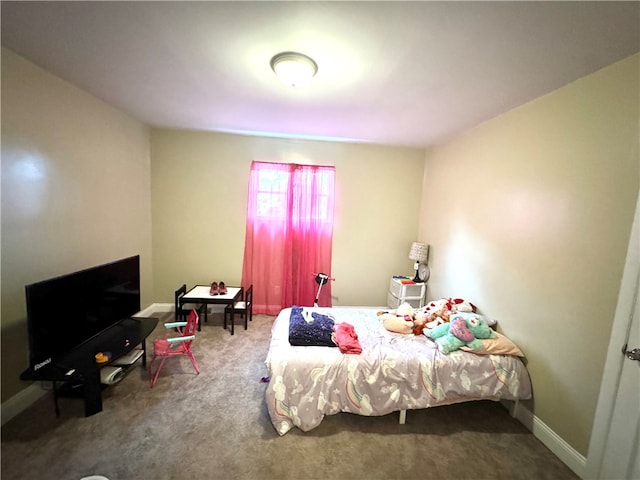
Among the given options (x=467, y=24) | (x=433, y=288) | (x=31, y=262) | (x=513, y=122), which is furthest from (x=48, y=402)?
(x=513, y=122)

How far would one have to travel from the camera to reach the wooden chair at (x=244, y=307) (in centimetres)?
327

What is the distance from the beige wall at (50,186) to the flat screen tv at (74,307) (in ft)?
0.27

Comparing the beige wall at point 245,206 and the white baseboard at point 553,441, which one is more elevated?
the beige wall at point 245,206

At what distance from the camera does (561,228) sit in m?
1.79

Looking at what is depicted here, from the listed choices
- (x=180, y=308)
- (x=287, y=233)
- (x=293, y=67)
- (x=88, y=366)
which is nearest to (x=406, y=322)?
(x=287, y=233)

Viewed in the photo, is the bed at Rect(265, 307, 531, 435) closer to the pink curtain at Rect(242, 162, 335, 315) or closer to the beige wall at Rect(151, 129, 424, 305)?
the pink curtain at Rect(242, 162, 335, 315)

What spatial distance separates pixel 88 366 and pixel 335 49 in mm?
2694

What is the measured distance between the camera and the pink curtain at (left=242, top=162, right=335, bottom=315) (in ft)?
11.7

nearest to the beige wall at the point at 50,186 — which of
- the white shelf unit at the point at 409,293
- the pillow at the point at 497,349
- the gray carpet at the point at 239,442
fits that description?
the gray carpet at the point at 239,442

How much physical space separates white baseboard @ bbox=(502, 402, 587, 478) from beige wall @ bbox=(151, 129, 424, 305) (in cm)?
218

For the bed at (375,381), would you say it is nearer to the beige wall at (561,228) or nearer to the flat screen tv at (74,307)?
the beige wall at (561,228)

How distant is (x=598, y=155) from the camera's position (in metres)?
1.59

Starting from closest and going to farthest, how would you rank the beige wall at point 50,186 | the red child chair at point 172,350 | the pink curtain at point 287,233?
the beige wall at point 50,186 → the red child chair at point 172,350 → the pink curtain at point 287,233

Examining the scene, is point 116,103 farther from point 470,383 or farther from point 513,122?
point 470,383
